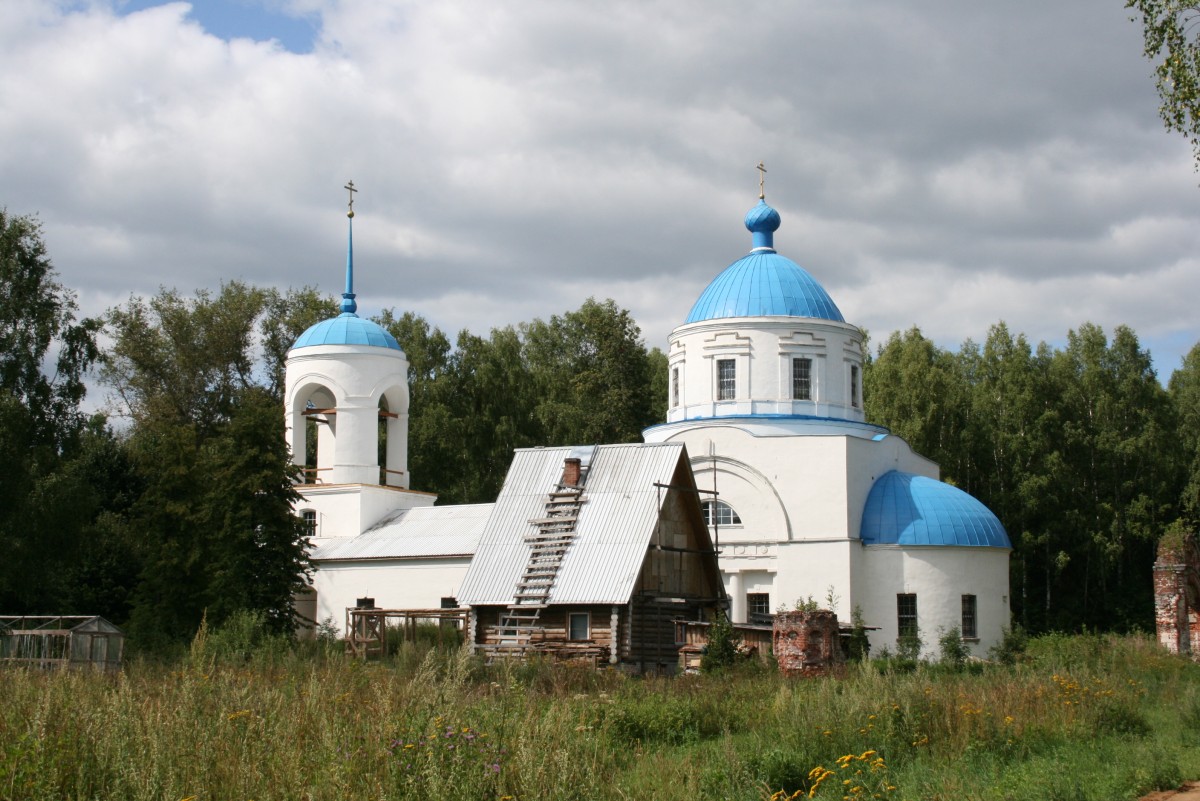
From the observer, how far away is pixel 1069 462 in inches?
1753

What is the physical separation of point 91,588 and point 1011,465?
28505 mm

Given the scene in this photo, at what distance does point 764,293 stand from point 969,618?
10.2 meters

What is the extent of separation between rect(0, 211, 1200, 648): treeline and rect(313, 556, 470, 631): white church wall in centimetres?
489

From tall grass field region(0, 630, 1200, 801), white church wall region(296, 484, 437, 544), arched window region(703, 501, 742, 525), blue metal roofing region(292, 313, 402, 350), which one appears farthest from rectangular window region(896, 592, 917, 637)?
blue metal roofing region(292, 313, 402, 350)

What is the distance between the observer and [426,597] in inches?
1382

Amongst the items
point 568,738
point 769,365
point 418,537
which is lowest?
point 568,738

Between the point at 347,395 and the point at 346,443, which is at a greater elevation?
the point at 347,395

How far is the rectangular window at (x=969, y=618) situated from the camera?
32125 millimetres

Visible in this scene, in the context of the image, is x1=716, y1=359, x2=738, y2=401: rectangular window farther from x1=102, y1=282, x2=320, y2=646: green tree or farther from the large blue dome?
x1=102, y1=282, x2=320, y2=646: green tree

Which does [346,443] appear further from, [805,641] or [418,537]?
[805,641]

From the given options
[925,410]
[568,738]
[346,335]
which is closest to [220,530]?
[346,335]

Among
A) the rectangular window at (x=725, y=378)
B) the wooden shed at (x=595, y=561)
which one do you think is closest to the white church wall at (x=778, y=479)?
the rectangular window at (x=725, y=378)

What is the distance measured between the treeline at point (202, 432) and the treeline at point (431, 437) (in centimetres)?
7

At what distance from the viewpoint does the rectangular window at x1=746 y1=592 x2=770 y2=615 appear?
33281 millimetres
